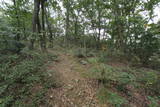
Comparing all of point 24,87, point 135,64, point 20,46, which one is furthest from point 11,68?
point 135,64

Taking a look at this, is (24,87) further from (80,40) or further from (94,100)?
(80,40)

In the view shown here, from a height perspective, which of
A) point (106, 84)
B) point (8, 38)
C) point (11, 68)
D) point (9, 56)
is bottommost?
point (106, 84)

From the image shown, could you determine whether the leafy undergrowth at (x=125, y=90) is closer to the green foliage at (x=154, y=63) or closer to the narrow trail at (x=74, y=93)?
the narrow trail at (x=74, y=93)

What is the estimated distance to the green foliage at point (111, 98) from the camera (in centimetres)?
260

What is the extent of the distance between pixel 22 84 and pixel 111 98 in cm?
284

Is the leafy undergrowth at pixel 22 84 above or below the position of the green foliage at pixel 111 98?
above

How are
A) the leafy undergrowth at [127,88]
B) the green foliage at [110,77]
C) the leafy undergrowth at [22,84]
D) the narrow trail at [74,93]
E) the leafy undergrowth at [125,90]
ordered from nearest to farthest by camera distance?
1. the leafy undergrowth at [22,84]
2. the narrow trail at [74,93]
3. the leafy undergrowth at [125,90]
4. the leafy undergrowth at [127,88]
5. the green foliage at [110,77]

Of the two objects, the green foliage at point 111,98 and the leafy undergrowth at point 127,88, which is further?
the leafy undergrowth at point 127,88

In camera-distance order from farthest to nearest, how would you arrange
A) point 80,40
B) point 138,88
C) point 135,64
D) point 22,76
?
1. point 80,40
2. point 135,64
3. point 138,88
4. point 22,76

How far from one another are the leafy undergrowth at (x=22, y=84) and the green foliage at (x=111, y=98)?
64.3 inches

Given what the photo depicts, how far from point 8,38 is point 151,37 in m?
8.43

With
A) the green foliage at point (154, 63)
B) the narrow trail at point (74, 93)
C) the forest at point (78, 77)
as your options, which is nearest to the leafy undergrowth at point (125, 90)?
the forest at point (78, 77)

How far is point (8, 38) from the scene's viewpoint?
14.1 feet

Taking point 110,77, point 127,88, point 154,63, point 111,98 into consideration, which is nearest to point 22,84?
point 111,98
